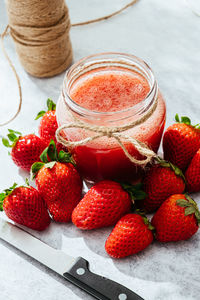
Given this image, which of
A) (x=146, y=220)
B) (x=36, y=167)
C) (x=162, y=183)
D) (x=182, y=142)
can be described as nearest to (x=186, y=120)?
(x=182, y=142)

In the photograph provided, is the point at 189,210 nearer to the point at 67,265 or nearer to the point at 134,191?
the point at 134,191

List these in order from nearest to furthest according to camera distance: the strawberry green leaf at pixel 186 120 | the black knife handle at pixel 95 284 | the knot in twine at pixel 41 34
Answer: the black knife handle at pixel 95 284, the strawberry green leaf at pixel 186 120, the knot in twine at pixel 41 34

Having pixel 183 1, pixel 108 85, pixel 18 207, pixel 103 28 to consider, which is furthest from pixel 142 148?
pixel 183 1

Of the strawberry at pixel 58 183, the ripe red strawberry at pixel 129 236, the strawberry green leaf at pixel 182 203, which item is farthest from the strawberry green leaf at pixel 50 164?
the strawberry green leaf at pixel 182 203

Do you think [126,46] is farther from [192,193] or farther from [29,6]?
[192,193]

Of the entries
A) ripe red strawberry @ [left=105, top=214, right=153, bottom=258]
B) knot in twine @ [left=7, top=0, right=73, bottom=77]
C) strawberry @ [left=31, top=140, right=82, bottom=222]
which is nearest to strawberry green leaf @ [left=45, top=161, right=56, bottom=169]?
strawberry @ [left=31, top=140, right=82, bottom=222]

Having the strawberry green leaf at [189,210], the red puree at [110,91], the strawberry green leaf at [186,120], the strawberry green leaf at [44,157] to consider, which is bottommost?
the strawberry green leaf at [189,210]

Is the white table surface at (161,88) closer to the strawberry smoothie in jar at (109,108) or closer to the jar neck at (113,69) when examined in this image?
the strawberry smoothie in jar at (109,108)
